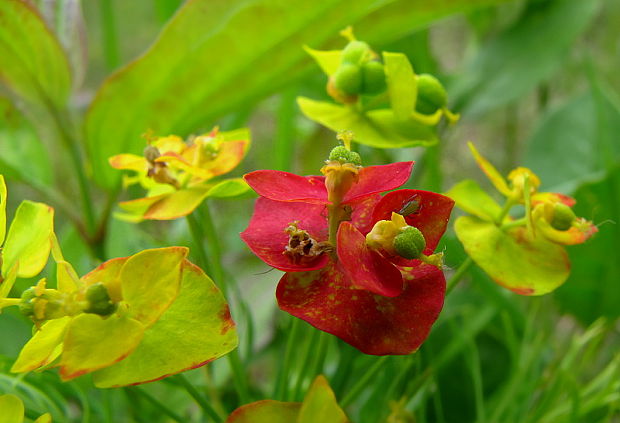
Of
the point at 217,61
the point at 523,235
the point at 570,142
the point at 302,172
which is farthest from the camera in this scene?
the point at 302,172

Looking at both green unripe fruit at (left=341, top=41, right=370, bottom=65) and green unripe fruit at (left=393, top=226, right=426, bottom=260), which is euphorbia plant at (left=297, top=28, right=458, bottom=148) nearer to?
green unripe fruit at (left=341, top=41, right=370, bottom=65)

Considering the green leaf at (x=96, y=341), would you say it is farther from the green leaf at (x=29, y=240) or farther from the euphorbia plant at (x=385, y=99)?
the euphorbia plant at (x=385, y=99)

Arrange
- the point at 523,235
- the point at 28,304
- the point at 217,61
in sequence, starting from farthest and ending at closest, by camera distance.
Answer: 1. the point at 217,61
2. the point at 523,235
3. the point at 28,304

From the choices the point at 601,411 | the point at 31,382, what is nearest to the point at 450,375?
the point at 601,411

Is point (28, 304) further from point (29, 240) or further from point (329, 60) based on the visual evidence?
point (329, 60)

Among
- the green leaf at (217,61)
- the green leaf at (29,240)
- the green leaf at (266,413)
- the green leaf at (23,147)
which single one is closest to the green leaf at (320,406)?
the green leaf at (266,413)

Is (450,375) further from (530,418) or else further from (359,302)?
(359,302)

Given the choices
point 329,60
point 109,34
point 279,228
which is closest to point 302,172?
point 109,34
